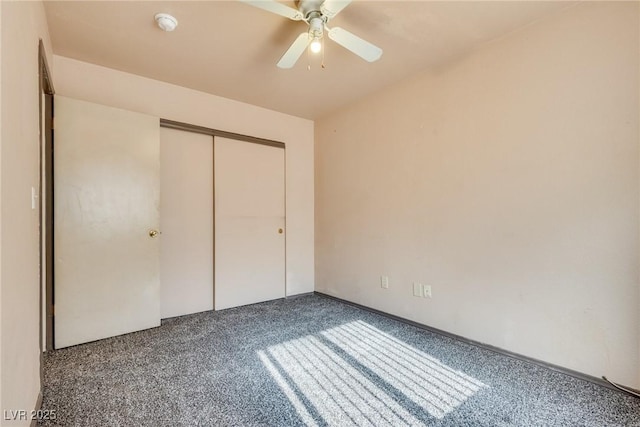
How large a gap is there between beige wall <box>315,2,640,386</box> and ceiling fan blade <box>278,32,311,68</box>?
1.37m

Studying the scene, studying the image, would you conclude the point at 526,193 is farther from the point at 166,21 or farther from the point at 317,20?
the point at 166,21

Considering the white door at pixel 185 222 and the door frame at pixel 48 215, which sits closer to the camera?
the door frame at pixel 48 215

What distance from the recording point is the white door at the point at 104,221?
2336 mm

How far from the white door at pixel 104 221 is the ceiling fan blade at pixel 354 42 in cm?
196

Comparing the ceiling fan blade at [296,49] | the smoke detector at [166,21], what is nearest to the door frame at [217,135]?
the smoke detector at [166,21]

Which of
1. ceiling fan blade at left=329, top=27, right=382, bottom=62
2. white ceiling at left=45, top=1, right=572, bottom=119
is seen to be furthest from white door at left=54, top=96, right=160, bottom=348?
ceiling fan blade at left=329, top=27, right=382, bottom=62

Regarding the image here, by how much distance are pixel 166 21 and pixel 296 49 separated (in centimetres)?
95

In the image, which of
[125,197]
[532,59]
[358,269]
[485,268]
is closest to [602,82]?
[532,59]

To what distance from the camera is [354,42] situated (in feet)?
6.05

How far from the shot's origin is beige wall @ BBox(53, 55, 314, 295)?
8.53ft

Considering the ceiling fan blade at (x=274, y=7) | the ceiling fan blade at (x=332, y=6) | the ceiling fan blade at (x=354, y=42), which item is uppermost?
the ceiling fan blade at (x=332, y=6)

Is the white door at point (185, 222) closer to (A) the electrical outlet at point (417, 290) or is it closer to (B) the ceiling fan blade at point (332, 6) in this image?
(B) the ceiling fan blade at point (332, 6)

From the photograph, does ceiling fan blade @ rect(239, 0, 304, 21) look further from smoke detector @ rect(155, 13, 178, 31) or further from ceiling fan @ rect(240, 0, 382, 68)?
smoke detector @ rect(155, 13, 178, 31)

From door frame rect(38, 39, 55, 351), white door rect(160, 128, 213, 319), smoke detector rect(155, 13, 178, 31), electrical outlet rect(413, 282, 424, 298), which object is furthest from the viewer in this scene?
white door rect(160, 128, 213, 319)
